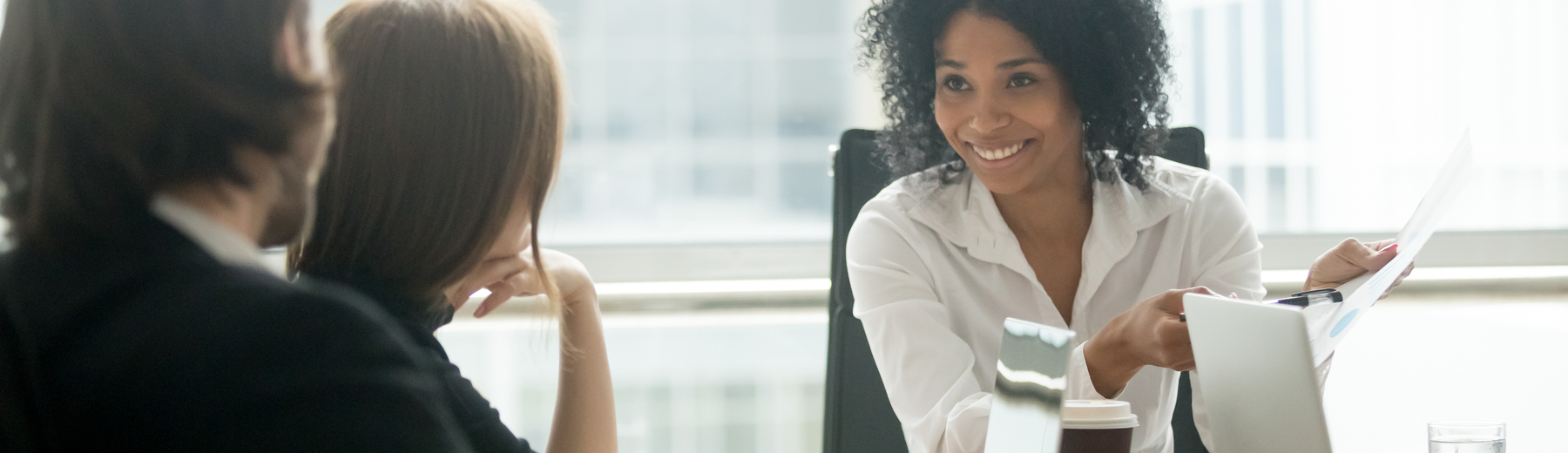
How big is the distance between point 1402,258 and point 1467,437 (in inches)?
6.5

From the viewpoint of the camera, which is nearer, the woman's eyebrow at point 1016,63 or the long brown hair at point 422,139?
the long brown hair at point 422,139

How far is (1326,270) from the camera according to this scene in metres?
1.13

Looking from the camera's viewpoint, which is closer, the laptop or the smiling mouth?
the laptop

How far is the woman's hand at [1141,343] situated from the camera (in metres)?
0.89

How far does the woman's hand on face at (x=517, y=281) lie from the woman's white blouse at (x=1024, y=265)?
0.37 meters

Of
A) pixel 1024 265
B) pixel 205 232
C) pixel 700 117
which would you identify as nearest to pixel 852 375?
pixel 1024 265

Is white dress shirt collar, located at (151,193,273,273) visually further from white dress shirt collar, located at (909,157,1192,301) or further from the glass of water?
white dress shirt collar, located at (909,157,1192,301)

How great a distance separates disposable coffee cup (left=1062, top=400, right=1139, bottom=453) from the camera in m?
0.69

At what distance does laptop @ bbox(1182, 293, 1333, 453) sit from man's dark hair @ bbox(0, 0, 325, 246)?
1.85ft

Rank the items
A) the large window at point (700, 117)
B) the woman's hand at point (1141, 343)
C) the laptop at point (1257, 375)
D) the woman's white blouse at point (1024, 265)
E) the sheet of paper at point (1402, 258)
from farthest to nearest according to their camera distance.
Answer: the large window at point (700, 117)
the woman's white blouse at point (1024, 265)
the woman's hand at point (1141, 343)
the sheet of paper at point (1402, 258)
the laptop at point (1257, 375)

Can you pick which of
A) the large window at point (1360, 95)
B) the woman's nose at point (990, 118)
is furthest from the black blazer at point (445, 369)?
the large window at point (1360, 95)

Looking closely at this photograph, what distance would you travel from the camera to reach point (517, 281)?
105 cm

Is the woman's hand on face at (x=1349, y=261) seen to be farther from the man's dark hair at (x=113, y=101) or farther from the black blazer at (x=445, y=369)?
the man's dark hair at (x=113, y=101)

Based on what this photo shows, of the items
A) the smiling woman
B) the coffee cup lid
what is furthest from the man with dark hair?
the smiling woman
